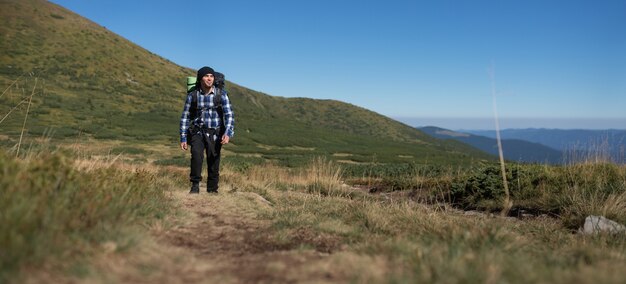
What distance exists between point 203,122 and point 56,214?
4.14 metres

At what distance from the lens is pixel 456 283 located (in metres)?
2.63

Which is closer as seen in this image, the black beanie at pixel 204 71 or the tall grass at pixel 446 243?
the tall grass at pixel 446 243

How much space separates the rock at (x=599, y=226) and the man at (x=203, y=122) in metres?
5.36

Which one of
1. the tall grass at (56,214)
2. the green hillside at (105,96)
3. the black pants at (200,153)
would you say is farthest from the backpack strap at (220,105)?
the green hillside at (105,96)

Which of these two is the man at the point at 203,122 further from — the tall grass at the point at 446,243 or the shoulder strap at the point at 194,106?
the tall grass at the point at 446,243

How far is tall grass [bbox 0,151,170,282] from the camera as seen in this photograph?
2.66 m

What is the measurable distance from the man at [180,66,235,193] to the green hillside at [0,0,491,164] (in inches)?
779

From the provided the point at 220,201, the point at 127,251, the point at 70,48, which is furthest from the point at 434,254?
the point at 70,48

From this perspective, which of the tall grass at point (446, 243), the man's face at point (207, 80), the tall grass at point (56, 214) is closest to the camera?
the tall grass at point (56, 214)

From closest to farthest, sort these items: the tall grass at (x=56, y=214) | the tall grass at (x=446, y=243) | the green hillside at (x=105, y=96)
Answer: the tall grass at (x=56, y=214), the tall grass at (x=446, y=243), the green hillside at (x=105, y=96)

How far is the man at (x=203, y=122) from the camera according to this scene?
719 cm

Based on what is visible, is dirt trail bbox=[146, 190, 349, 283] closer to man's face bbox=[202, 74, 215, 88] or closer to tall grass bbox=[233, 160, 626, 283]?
tall grass bbox=[233, 160, 626, 283]

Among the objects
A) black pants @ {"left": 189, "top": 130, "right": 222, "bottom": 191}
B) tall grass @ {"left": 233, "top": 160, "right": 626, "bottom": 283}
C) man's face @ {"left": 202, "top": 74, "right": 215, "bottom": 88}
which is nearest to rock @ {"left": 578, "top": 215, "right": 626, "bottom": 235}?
tall grass @ {"left": 233, "top": 160, "right": 626, "bottom": 283}

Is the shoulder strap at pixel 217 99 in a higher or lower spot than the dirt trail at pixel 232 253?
higher
